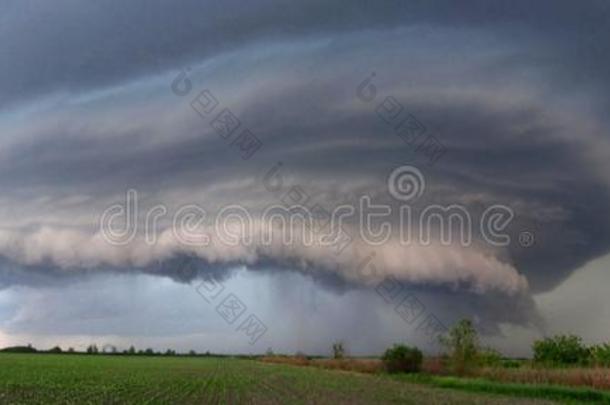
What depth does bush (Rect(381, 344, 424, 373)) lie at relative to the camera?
67562mm

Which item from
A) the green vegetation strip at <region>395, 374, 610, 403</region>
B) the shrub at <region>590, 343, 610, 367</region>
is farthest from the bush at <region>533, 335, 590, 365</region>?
the green vegetation strip at <region>395, 374, 610, 403</region>

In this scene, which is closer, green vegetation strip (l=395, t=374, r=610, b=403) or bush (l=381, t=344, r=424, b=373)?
green vegetation strip (l=395, t=374, r=610, b=403)

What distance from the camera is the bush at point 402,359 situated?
222 ft

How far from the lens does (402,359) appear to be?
223 ft

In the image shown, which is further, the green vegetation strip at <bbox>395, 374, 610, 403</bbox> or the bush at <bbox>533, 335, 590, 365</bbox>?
the bush at <bbox>533, 335, 590, 365</bbox>

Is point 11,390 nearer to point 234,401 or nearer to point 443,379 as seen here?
point 234,401

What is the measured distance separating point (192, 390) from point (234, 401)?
8.13m

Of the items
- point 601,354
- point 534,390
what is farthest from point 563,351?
point 534,390

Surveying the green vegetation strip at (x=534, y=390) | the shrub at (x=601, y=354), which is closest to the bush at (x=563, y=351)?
the shrub at (x=601, y=354)

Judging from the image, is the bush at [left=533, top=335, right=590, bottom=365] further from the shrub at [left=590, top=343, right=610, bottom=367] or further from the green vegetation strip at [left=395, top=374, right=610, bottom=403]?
the green vegetation strip at [left=395, top=374, right=610, bottom=403]

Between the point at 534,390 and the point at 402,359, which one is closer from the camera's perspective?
the point at 534,390

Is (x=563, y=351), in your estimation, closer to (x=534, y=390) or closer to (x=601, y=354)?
(x=601, y=354)

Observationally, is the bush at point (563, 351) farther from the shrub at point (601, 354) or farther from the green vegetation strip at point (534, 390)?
the green vegetation strip at point (534, 390)

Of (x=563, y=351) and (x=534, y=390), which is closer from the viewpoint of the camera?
(x=534, y=390)
